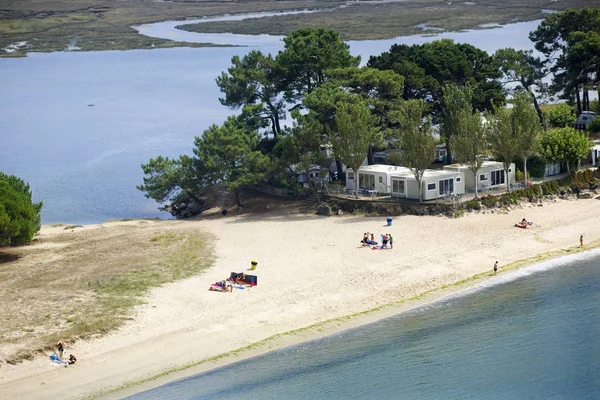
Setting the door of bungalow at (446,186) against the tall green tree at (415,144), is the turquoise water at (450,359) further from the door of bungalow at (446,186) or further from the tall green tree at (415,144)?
the door of bungalow at (446,186)

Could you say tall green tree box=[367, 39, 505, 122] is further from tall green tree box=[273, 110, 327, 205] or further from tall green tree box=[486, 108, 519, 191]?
tall green tree box=[273, 110, 327, 205]

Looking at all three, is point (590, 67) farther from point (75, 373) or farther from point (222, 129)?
point (75, 373)

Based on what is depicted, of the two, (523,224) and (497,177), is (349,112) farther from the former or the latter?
(523,224)

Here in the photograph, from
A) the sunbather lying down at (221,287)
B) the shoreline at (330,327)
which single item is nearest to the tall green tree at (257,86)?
the sunbather lying down at (221,287)

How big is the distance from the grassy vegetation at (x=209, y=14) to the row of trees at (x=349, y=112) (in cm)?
7982

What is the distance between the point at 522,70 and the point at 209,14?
12377cm

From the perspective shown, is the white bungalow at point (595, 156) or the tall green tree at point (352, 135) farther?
the white bungalow at point (595, 156)

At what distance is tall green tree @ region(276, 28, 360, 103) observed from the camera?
67.7 meters

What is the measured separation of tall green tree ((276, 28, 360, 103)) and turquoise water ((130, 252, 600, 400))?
87.6 feet

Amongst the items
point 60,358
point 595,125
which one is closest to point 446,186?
point 595,125

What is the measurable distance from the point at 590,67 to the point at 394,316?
37483 mm

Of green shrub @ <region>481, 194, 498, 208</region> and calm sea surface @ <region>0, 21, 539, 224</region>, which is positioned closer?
green shrub @ <region>481, 194, 498, 208</region>

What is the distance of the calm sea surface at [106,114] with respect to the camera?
77.1m

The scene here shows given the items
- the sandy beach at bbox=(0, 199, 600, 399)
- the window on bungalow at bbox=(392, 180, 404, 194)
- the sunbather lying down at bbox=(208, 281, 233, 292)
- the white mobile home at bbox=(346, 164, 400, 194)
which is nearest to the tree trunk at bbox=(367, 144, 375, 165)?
the white mobile home at bbox=(346, 164, 400, 194)
